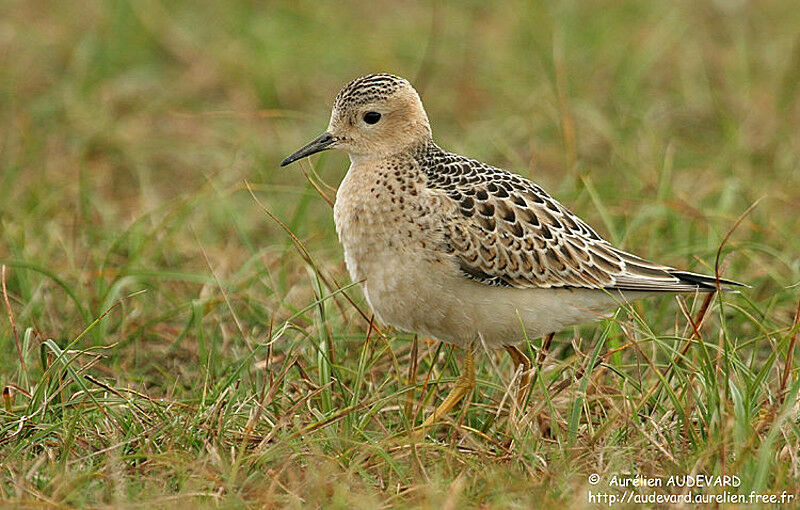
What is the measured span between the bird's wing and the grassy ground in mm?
271

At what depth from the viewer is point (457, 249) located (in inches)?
207

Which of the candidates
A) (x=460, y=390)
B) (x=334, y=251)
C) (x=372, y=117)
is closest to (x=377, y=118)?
(x=372, y=117)

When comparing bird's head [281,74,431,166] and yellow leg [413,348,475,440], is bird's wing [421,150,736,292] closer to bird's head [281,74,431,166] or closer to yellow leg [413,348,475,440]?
bird's head [281,74,431,166]

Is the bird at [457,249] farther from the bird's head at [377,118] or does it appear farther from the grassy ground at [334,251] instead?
the grassy ground at [334,251]

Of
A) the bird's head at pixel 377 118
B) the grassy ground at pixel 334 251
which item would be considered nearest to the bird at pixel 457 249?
the bird's head at pixel 377 118

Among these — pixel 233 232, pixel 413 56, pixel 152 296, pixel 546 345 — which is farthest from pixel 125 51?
pixel 546 345

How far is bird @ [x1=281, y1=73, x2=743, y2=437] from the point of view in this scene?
5.25 metres

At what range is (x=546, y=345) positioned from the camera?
581cm

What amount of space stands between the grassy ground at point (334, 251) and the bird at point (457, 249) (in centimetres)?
21

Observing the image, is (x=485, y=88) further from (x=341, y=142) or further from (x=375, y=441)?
(x=375, y=441)

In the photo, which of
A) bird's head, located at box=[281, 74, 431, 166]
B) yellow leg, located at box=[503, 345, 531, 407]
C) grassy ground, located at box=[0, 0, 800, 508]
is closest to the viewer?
Result: grassy ground, located at box=[0, 0, 800, 508]

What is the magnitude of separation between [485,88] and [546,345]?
4988 mm

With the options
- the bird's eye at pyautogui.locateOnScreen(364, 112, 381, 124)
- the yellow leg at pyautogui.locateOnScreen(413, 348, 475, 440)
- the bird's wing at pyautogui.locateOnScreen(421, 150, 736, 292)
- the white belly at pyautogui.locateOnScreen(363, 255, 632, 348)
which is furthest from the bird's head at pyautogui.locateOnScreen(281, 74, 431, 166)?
the yellow leg at pyautogui.locateOnScreen(413, 348, 475, 440)

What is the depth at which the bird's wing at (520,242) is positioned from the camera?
5309mm
